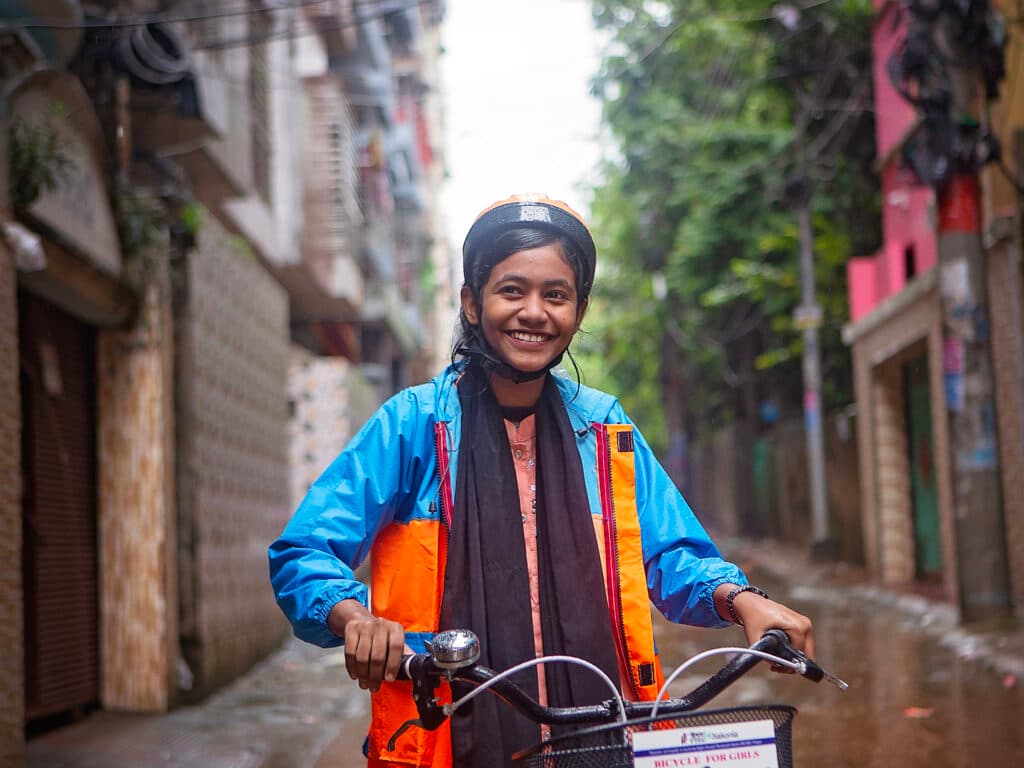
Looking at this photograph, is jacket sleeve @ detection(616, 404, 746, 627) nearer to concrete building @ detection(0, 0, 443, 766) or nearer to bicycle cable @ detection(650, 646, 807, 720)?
bicycle cable @ detection(650, 646, 807, 720)

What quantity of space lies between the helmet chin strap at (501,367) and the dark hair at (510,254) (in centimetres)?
3

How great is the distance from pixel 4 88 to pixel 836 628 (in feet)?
27.7

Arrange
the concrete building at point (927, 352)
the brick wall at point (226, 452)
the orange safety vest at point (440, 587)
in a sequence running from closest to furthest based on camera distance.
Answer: the orange safety vest at point (440, 587), the brick wall at point (226, 452), the concrete building at point (927, 352)

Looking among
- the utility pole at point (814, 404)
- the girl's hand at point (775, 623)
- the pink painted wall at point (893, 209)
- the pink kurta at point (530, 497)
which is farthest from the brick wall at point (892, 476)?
the girl's hand at point (775, 623)

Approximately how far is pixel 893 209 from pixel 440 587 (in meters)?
14.0

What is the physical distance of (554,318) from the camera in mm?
2674

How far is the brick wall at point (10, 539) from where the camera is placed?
545 cm

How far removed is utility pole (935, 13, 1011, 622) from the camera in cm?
944

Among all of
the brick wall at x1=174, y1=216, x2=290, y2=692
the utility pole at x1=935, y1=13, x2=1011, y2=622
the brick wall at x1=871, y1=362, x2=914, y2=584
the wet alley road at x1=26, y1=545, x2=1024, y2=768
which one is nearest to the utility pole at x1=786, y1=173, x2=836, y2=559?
the brick wall at x1=871, y1=362, x2=914, y2=584

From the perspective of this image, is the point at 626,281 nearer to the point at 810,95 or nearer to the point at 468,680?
the point at 810,95

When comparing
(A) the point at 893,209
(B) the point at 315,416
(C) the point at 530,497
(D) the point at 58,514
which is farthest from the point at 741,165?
(C) the point at 530,497

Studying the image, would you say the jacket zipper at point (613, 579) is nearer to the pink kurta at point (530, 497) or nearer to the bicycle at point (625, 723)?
the pink kurta at point (530, 497)

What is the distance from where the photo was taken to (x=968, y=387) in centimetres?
957

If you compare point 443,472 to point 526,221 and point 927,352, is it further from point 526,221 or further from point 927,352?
point 927,352
